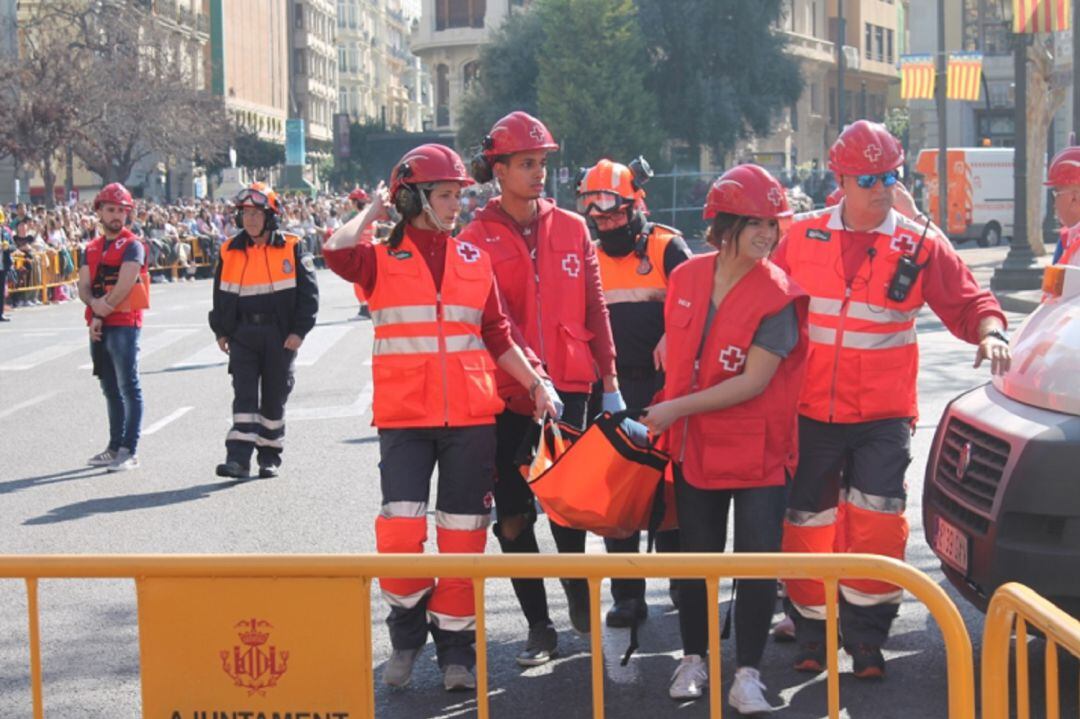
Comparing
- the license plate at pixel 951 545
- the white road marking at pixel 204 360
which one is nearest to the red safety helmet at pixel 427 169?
the license plate at pixel 951 545

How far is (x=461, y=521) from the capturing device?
236 inches

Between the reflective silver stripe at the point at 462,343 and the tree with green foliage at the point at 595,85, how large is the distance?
2010 inches

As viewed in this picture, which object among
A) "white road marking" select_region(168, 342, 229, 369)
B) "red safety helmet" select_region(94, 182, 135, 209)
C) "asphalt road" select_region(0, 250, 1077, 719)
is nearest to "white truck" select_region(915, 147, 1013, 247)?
"asphalt road" select_region(0, 250, 1077, 719)

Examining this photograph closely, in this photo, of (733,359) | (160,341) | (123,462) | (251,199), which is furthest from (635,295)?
(160,341)

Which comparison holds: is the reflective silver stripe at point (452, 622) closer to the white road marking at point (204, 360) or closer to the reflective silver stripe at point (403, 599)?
the reflective silver stripe at point (403, 599)

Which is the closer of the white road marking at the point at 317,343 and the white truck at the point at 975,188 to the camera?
the white road marking at the point at 317,343

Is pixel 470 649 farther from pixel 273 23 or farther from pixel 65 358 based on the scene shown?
pixel 273 23

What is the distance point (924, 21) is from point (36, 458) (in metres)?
50.3

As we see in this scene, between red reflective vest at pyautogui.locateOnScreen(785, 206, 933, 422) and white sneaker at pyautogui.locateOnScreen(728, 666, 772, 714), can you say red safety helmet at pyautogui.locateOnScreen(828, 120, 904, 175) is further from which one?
white sneaker at pyautogui.locateOnScreen(728, 666, 772, 714)

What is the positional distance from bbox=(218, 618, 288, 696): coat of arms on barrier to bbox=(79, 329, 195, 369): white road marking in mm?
15655

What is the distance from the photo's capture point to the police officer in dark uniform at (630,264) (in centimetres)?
720

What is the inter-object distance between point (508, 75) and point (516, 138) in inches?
2301

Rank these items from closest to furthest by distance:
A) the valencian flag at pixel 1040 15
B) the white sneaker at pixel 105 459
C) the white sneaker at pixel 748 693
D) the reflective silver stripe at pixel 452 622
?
1. the white sneaker at pixel 748 693
2. the reflective silver stripe at pixel 452 622
3. the white sneaker at pixel 105 459
4. the valencian flag at pixel 1040 15

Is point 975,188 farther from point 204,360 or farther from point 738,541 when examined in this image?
point 738,541
